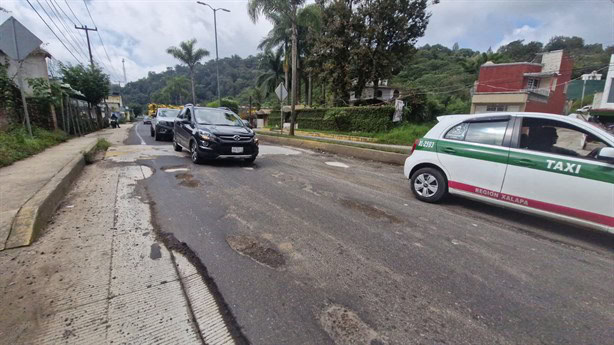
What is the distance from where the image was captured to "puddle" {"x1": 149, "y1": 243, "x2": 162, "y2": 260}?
2855mm

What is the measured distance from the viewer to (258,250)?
10.0 feet

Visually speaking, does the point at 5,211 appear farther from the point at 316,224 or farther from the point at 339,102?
the point at 339,102

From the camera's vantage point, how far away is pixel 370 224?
12.8 feet

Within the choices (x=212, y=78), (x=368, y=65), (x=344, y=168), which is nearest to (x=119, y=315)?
(x=344, y=168)

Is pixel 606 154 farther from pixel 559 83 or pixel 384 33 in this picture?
pixel 559 83

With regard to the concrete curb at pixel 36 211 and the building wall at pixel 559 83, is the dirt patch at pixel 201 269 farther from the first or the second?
the building wall at pixel 559 83

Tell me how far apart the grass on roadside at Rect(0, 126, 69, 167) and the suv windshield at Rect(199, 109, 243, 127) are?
14.5 feet

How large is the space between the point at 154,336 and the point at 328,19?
83.3ft

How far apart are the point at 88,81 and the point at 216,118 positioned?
17.8 metres

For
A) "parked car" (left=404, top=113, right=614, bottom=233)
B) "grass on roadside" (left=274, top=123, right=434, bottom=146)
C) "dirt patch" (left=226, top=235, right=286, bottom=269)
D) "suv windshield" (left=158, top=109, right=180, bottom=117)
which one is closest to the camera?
"dirt patch" (left=226, top=235, right=286, bottom=269)

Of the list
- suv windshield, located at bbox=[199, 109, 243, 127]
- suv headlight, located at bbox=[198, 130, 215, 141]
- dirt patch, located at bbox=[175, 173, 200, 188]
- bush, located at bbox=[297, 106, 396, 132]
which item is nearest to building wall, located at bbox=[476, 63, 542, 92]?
bush, located at bbox=[297, 106, 396, 132]

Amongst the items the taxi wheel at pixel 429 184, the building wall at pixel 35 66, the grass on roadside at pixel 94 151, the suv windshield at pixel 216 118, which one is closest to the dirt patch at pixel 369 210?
the taxi wheel at pixel 429 184

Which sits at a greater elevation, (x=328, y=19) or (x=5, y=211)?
(x=328, y=19)

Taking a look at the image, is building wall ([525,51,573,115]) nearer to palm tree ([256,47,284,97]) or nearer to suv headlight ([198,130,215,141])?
palm tree ([256,47,284,97])
